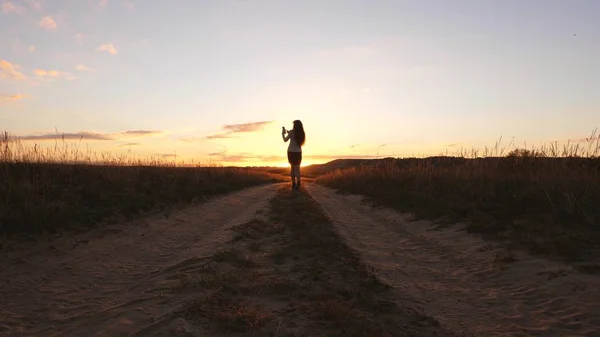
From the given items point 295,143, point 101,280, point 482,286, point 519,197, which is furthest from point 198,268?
point 295,143

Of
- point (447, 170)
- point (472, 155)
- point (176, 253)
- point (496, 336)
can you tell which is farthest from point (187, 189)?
point (496, 336)

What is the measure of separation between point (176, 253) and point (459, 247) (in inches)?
218

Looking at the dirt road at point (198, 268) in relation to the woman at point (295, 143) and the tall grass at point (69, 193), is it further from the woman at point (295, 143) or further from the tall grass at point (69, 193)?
the woman at point (295, 143)

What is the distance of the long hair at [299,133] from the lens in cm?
1884

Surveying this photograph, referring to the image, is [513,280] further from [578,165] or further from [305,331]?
[578,165]

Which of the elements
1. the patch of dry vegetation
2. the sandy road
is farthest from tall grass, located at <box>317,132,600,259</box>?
the sandy road

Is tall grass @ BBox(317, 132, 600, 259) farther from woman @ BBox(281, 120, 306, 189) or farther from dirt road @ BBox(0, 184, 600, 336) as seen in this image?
woman @ BBox(281, 120, 306, 189)

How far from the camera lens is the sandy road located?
4227mm

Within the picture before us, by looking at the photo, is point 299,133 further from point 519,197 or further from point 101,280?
point 101,280

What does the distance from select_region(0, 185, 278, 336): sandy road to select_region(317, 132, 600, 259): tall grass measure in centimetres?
597

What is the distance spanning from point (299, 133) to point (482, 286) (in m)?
14.0

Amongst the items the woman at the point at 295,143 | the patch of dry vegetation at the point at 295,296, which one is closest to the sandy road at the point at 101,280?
the patch of dry vegetation at the point at 295,296

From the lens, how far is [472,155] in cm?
1712

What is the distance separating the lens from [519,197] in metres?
9.84
